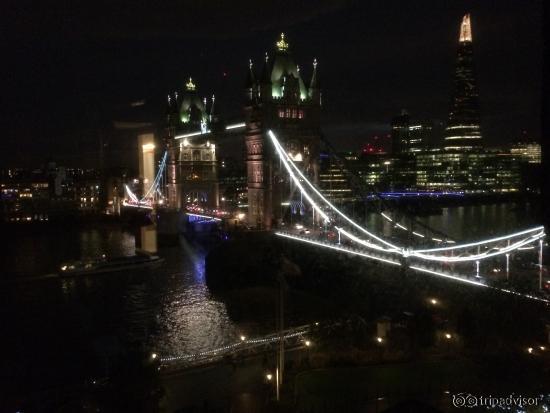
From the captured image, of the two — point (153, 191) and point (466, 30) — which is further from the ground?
point (466, 30)

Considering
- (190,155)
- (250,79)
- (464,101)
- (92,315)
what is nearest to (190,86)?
(190,155)

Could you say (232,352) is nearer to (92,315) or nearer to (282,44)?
(92,315)

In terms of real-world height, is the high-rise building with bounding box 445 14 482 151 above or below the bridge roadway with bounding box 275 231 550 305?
above

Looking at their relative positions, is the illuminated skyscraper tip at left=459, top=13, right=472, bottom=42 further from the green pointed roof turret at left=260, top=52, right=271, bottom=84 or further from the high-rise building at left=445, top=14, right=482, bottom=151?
the green pointed roof turret at left=260, top=52, right=271, bottom=84

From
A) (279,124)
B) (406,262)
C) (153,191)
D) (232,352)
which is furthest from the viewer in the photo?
(153,191)

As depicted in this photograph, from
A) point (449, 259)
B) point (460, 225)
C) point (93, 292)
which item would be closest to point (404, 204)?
point (460, 225)

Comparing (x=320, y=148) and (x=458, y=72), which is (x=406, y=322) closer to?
(x=320, y=148)

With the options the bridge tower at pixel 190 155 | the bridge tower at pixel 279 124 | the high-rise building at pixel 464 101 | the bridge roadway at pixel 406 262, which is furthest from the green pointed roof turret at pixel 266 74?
the high-rise building at pixel 464 101

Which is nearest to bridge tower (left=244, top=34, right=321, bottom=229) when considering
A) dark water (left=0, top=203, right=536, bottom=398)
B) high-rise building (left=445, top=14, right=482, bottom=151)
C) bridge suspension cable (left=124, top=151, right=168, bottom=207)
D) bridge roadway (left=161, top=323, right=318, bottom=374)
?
dark water (left=0, top=203, right=536, bottom=398)
